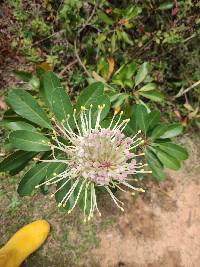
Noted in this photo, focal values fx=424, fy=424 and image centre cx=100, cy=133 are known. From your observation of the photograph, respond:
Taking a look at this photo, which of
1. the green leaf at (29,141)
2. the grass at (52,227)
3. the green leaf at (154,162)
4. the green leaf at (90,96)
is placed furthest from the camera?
the grass at (52,227)

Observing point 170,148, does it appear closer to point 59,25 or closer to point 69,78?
point 69,78

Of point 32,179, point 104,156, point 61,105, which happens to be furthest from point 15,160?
point 104,156

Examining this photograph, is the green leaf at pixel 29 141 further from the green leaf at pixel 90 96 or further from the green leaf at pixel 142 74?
the green leaf at pixel 142 74

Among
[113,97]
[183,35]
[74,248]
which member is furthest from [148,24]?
[74,248]

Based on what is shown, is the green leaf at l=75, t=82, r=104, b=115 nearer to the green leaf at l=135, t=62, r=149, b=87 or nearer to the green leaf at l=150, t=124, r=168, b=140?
the green leaf at l=150, t=124, r=168, b=140

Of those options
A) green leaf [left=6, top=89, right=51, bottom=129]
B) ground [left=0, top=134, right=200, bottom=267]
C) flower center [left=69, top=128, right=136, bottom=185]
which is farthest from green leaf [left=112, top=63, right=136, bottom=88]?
flower center [left=69, top=128, right=136, bottom=185]

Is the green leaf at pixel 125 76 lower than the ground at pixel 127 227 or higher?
higher

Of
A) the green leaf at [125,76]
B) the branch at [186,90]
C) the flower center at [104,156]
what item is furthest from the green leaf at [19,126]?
the branch at [186,90]
